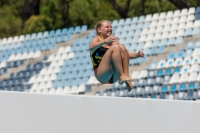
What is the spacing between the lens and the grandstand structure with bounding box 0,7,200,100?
14377 mm

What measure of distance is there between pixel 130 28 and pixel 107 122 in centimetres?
1212

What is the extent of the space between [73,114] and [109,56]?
133 cm

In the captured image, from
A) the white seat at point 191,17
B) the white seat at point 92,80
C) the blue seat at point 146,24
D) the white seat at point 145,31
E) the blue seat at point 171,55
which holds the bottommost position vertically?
the white seat at point 92,80

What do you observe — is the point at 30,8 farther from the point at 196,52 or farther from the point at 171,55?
the point at 196,52

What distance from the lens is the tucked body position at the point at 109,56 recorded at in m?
6.06

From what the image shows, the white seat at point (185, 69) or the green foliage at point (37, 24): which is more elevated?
the green foliage at point (37, 24)

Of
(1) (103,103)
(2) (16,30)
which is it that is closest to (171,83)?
(1) (103,103)

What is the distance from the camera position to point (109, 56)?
20.0ft

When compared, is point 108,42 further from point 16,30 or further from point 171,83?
point 16,30

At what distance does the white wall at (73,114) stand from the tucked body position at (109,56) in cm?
119

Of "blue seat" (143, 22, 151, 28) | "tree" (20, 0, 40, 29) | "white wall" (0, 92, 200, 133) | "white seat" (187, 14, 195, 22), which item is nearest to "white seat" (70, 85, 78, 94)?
"blue seat" (143, 22, 151, 28)

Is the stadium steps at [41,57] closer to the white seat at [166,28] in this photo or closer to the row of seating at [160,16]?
the row of seating at [160,16]

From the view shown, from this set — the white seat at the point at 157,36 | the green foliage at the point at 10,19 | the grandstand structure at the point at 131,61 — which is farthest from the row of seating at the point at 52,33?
the green foliage at the point at 10,19

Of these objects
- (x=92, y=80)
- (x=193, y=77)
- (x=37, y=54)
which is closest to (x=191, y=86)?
(x=193, y=77)
